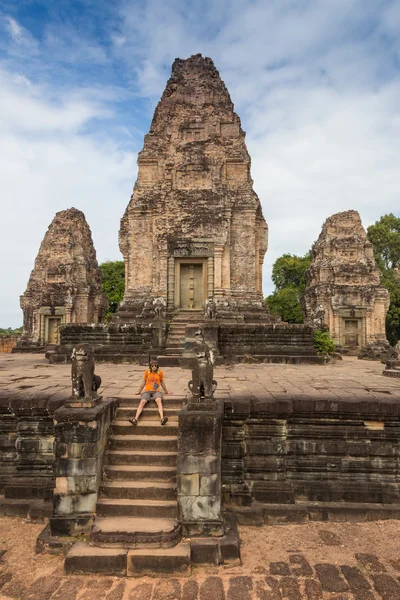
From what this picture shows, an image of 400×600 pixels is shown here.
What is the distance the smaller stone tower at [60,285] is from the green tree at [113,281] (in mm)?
11099

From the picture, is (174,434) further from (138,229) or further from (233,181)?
(233,181)

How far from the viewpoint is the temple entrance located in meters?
15.0

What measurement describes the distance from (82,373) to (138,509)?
161cm

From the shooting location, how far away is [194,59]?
56.5 ft

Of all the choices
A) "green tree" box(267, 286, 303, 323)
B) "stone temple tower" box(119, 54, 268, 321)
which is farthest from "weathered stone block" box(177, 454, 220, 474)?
"green tree" box(267, 286, 303, 323)

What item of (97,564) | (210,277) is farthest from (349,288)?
(97,564)

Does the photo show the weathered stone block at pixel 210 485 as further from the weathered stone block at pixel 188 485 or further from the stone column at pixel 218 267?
the stone column at pixel 218 267

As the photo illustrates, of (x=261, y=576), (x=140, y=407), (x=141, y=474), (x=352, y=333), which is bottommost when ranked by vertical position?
(x=261, y=576)

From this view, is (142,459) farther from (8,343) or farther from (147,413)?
(8,343)

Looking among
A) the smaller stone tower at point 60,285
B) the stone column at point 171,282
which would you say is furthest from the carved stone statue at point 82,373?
the smaller stone tower at point 60,285

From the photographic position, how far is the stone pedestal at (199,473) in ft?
13.2

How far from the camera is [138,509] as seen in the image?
413 centimetres

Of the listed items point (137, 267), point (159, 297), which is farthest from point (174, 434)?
point (137, 267)

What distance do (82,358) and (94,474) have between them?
1.28 metres
